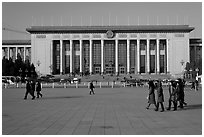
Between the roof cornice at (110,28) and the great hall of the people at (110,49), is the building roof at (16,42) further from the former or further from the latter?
the roof cornice at (110,28)

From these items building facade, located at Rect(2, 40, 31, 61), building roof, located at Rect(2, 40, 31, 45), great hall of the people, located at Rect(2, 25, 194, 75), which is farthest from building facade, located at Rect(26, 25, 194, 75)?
building facade, located at Rect(2, 40, 31, 61)

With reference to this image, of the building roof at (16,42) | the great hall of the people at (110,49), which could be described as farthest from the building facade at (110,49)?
the building roof at (16,42)

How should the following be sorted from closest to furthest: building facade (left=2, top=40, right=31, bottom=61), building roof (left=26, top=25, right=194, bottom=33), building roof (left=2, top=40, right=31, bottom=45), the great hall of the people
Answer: building roof (left=26, top=25, right=194, bottom=33) < the great hall of the people < building roof (left=2, top=40, right=31, bottom=45) < building facade (left=2, top=40, right=31, bottom=61)

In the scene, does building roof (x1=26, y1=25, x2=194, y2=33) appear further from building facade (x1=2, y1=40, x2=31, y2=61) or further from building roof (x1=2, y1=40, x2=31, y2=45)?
building facade (x1=2, y1=40, x2=31, y2=61)

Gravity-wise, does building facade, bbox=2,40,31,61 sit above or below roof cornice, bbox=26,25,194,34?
below

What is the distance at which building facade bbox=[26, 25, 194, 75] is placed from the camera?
90.6m

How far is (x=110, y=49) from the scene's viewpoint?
96.8 meters

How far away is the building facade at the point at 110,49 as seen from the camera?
9062 cm

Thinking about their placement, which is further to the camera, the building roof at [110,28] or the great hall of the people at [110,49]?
the great hall of the people at [110,49]

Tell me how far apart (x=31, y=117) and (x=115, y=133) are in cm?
427

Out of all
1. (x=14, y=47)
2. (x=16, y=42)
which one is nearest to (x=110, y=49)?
(x=16, y=42)

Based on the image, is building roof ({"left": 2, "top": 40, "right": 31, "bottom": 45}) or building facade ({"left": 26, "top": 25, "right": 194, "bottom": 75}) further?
building roof ({"left": 2, "top": 40, "right": 31, "bottom": 45})

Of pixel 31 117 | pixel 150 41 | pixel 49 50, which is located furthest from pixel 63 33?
pixel 31 117

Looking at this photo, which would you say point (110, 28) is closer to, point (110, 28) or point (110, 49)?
A: point (110, 28)
